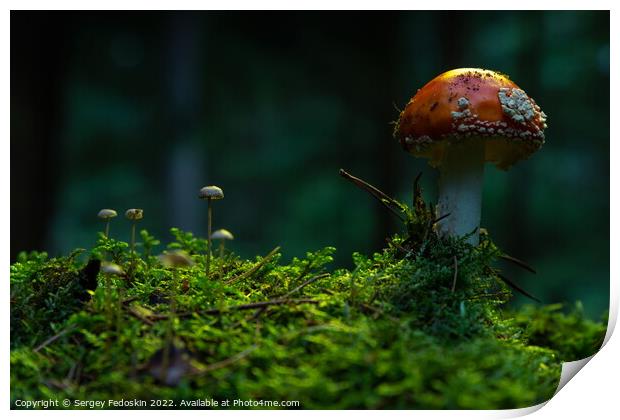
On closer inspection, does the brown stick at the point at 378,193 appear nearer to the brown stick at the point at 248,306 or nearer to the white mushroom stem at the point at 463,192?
the white mushroom stem at the point at 463,192

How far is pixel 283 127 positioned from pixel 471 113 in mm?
6230

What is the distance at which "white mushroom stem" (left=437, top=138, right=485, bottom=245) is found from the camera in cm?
127

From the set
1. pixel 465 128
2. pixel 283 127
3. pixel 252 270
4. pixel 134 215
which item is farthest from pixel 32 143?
pixel 283 127

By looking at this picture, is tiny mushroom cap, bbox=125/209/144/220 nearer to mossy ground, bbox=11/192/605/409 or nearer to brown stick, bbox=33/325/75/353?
mossy ground, bbox=11/192/605/409

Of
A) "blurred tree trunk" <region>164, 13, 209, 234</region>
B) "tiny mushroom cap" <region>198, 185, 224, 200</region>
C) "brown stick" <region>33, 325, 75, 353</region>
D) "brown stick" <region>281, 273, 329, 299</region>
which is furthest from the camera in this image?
"blurred tree trunk" <region>164, 13, 209, 234</region>

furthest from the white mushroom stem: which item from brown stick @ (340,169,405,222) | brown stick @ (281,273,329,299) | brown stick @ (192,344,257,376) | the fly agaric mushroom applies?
brown stick @ (192,344,257,376)

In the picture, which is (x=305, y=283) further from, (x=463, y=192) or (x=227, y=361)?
(x=463, y=192)

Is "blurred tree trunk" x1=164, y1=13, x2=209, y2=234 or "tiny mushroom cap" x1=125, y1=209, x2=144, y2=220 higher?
"blurred tree trunk" x1=164, y1=13, x2=209, y2=234

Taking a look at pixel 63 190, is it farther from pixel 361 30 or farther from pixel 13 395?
pixel 13 395

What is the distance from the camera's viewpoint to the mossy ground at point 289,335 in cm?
73

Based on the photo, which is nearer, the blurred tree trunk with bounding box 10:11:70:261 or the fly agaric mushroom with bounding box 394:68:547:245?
the fly agaric mushroom with bounding box 394:68:547:245

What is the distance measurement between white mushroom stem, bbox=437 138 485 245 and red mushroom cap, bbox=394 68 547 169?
6cm

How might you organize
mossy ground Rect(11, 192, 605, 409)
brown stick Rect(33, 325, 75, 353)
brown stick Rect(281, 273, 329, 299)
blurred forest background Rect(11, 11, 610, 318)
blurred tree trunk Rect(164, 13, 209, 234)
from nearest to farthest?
mossy ground Rect(11, 192, 605, 409) → brown stick Rect(33, 325, 75, 353) → brown stick Rect(281, 273, 329, 299) → blurred forest background Rect(11, 11, 610, 318) → blurred tree trunk Rect(164, 13, 209, 234)
